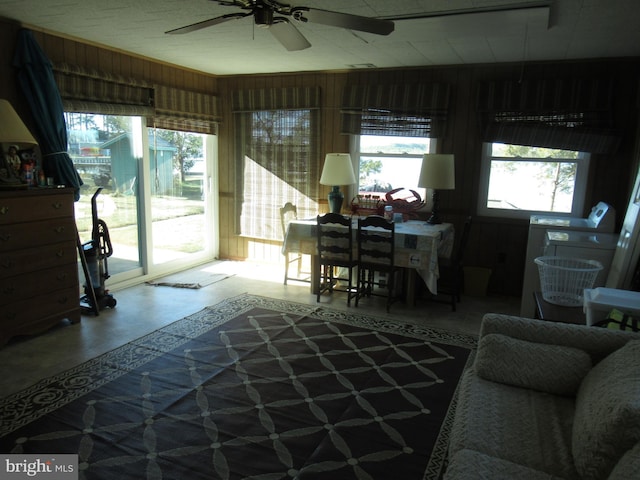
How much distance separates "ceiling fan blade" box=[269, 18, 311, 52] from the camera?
8.71ft

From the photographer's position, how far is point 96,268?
13.5 feet

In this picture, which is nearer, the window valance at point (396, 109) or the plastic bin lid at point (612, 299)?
the plastic bin lid at point (612, 299)

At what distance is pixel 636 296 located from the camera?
2379 mm

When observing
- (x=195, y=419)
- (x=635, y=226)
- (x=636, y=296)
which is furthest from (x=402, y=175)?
(x=195, y=419)

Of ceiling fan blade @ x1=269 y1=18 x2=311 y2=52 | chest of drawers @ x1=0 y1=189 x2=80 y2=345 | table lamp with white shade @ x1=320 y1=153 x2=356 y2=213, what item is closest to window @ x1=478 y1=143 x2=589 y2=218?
table lamp with white shade @ x1=320 y1=153 x2=356 y2=213

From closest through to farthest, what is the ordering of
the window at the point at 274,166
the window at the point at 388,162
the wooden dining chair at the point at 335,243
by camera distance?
1. the wooden dining chair at the point at 335,243
2. the window at the point at 388,162
3. the window at the point at 274,166

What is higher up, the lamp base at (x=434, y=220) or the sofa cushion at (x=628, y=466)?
the lamp base at (x=434, y=220)

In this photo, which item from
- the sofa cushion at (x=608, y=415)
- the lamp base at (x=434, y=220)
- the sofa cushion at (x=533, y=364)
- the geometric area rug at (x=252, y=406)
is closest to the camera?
the sofa cushion at (x=608, y=415)

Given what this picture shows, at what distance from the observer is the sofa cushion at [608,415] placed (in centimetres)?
141

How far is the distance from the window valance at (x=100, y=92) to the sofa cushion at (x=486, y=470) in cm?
404

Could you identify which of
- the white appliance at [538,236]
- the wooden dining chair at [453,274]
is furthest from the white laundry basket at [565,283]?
the wooden dining chair at [453,274]

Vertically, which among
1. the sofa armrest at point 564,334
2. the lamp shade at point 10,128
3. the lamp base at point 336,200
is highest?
the lamp shade at point 10,128

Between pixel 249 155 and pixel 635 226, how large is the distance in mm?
4208

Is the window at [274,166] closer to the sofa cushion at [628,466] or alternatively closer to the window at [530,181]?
the window at [530,181]
